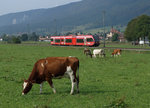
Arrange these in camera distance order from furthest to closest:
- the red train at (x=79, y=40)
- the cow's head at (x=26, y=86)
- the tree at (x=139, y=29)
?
the tree at (x=139, y=29) → the red train at (x=79, y=40) → the cow's head at (x=26, y=86)

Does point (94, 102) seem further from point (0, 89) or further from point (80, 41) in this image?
point (80, 41)

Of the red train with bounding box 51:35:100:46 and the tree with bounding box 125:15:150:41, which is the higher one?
the tree with bounding box 125:15:150:41

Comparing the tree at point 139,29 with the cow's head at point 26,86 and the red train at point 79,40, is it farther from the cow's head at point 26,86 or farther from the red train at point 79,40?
the cow's head at point 26,86

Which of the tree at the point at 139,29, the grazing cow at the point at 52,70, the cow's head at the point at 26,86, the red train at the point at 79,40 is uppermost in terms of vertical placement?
the tree at the point at 139,29

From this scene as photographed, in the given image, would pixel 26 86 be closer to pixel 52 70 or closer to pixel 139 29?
pixel 52 70

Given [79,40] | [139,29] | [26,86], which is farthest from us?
[139,29]

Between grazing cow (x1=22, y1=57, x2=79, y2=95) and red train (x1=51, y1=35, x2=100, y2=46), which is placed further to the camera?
red train (x1=51, y1=35, x2=100, y2=46)

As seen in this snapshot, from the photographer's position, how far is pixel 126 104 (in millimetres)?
10414

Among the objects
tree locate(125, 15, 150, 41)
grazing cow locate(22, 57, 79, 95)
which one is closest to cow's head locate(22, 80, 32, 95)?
grazing cow locate(22, 57, 79, 95)

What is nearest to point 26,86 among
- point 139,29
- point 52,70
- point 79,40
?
point 52,70

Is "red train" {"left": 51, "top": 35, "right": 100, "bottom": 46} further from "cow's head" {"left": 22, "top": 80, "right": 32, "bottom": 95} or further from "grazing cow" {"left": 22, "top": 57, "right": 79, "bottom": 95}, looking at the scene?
"cow's head" {"left": 22, "top": 80, "right": 32, "bottom": 95}

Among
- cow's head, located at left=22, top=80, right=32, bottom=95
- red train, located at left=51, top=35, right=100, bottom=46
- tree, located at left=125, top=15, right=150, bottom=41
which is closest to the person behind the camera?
cow's head, located at left=22, top=80, right=32, bottom=95

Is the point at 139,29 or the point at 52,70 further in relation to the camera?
the point at 139,29

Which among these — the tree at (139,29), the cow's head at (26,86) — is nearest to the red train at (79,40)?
the tree at (139,29)
